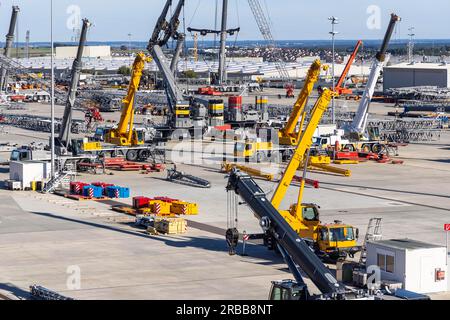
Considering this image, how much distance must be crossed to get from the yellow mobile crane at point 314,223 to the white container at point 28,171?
75.5 ft

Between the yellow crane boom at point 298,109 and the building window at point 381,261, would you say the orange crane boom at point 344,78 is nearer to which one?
the yellow crane boom at point 298,109

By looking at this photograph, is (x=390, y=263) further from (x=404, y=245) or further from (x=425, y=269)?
(x=425, y=269)

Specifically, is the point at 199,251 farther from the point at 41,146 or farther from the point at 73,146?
the point at 41,146

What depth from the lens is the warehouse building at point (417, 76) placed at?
151625 mm

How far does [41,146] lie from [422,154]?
94.6ft

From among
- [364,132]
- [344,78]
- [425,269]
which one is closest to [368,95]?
[364,132]

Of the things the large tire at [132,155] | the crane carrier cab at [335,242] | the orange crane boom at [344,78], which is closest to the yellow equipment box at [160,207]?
the orange crane boom at [344,78]

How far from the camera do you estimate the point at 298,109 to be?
78625 millimetres

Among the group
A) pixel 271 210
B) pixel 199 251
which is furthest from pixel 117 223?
pixel 271 210

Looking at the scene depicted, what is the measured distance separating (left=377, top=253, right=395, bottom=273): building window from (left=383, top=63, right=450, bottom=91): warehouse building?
116635mm

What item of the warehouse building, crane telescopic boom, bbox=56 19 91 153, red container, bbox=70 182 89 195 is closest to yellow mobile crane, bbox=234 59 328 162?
crane telescopic boom, bbox=56 19 91 153

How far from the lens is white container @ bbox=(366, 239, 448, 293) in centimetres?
3616

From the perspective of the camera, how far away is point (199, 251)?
4381cm

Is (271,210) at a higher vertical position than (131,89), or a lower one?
lower
